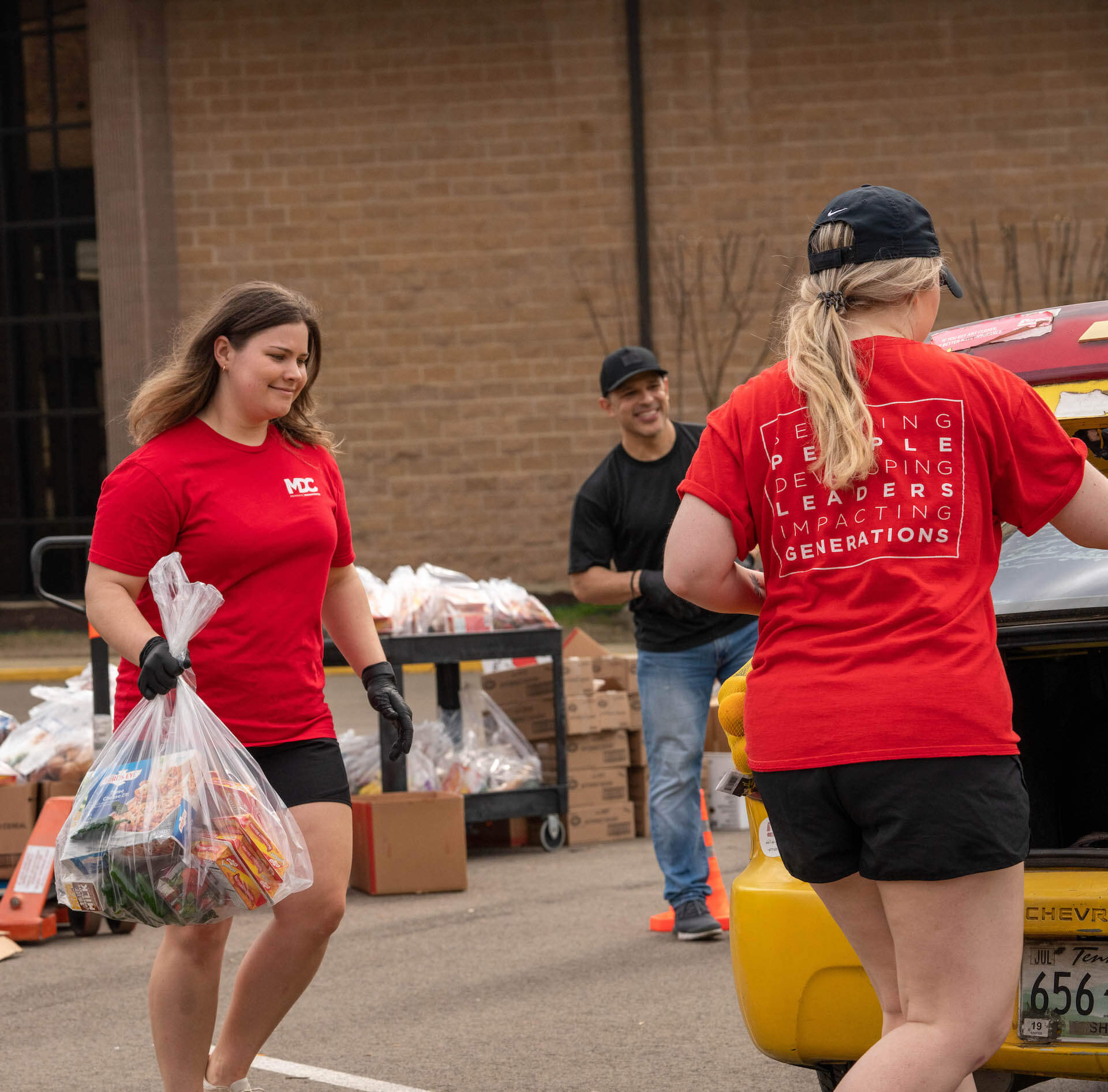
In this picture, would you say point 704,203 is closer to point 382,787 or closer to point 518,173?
point 518,173

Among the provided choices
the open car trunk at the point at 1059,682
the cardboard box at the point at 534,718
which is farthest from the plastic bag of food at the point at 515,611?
the open car trunk at the point at 1059,682

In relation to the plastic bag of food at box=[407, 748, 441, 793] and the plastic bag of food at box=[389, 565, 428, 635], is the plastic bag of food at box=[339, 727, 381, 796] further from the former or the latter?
the plastic bag of food at box=[389, 565, 428, 635]

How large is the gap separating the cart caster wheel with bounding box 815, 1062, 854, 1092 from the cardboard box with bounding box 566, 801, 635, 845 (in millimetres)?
4724

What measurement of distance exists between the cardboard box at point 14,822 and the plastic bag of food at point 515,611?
7.64 feet

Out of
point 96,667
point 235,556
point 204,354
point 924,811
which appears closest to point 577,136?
point 96,667

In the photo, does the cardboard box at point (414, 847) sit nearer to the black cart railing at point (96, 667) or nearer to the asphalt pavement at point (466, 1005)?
the asphalt pavement at point (466, 1005)

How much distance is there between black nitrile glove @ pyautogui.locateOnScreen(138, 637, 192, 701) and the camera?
3.34 meters

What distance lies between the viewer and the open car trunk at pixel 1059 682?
313cm

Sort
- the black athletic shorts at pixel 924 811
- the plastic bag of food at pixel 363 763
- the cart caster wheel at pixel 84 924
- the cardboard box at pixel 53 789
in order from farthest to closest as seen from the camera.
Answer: the plastic bag of food at pixel 363 763, the cardboard box at pixel 53 789, the cart caster wheel at pixel 84 924, the black athletic shorts at pixel 924 811

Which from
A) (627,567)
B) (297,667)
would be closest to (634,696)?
(627,567)

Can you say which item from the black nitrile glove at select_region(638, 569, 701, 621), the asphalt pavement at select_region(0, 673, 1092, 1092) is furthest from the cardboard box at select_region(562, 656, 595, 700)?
the black nitrile glove at select_region(638, 569, 701, 621)

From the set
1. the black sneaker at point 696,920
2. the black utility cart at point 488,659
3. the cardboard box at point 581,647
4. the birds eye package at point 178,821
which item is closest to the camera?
the birds eye package at point 178,821

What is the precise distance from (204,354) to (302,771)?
101 cm

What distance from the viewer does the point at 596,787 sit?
819 cm
